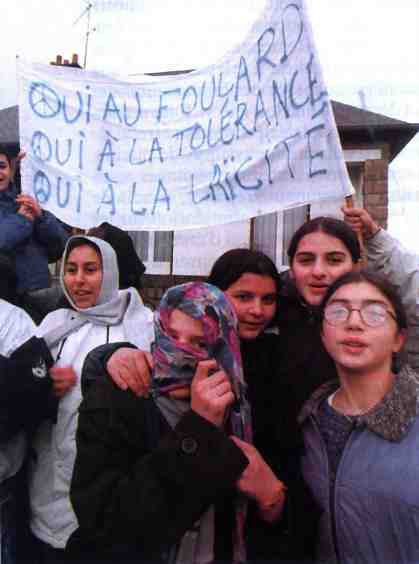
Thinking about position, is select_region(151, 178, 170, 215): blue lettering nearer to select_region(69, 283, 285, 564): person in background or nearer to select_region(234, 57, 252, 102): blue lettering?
select_region(234, 57, 252, 102): blue lettering

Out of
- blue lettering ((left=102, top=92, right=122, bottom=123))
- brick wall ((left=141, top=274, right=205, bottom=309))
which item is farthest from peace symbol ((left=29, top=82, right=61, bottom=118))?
brick wall ((left=141, top=274, right=205, bottom=309))

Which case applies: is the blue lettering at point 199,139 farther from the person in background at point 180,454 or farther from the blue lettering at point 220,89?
the person in background at point 180,454

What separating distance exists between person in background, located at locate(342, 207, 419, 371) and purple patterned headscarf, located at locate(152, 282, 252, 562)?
0.90 meters

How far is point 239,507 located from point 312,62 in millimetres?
2136

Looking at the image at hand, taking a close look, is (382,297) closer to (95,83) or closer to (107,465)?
(107,465)

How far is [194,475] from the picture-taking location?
55.0 inches

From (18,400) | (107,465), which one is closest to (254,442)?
(107,465)

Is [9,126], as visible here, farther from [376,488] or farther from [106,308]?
[376,488]

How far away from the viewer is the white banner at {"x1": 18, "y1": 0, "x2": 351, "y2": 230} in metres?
2.78

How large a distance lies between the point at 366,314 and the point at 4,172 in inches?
100

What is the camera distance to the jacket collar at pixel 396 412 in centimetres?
157

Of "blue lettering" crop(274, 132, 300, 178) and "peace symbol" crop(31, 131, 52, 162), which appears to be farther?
"peace symbol" crop(31, 131, 52, 162)

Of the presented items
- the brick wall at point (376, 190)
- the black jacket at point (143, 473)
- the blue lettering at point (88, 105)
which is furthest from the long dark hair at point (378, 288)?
the brick wall at point (376, 190)

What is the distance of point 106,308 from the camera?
2.52 meters
